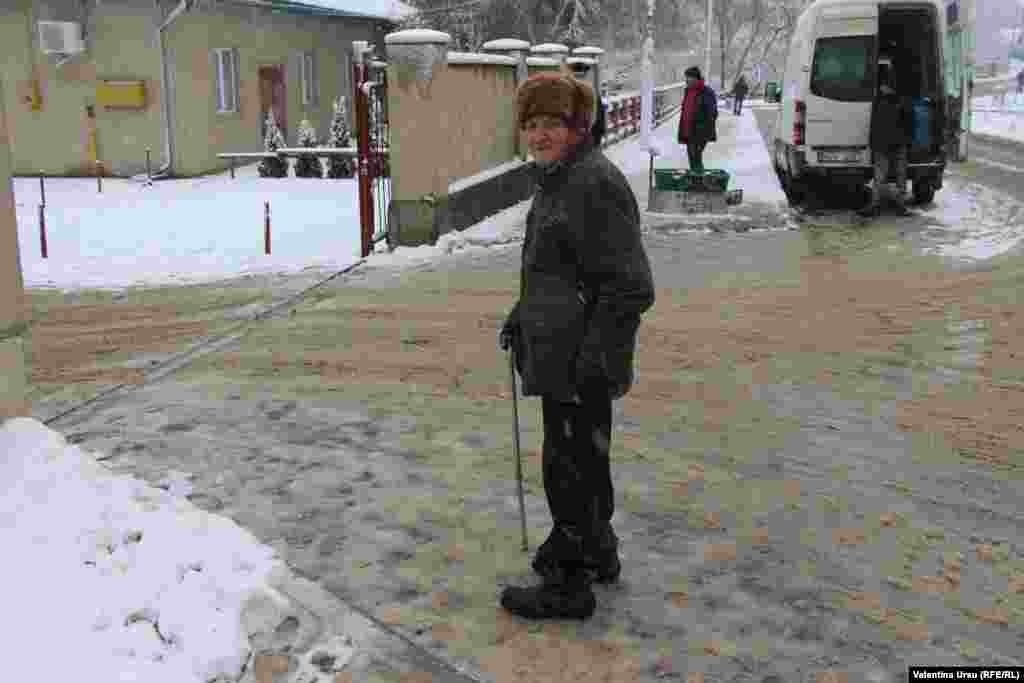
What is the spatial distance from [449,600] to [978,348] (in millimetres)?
5305

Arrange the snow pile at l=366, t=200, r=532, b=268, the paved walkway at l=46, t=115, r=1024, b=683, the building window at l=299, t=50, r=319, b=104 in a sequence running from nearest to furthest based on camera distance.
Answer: the paved walkway at l=46, t=115, r=1024, b=683 < the snow pile at l=366, t=200, r=532, b=268 < the building window at l=299, t=50, r=319, b=104

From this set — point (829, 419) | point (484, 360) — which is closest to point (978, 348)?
point (829, 419)

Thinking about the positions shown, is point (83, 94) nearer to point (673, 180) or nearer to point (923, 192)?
point (673, 180)

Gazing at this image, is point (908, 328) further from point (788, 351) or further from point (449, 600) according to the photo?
point (449, 600)

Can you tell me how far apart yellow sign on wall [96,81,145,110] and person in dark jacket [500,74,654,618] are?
1919 centimetres

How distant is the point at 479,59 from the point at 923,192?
670cm

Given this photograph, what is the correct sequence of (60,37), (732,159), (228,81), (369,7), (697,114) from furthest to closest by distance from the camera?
(369,7) → (732,159) → (228,81) → (60,37) → (697,114)

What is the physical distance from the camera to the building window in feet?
86.0

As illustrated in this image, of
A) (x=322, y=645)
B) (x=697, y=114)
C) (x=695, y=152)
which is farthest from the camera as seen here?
(x=695, y=152)

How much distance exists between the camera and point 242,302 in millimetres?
9812

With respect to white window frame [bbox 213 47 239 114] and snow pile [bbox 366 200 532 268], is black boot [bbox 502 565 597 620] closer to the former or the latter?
snow pile [bbox 366 200 532 268]

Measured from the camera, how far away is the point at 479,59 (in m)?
14.2

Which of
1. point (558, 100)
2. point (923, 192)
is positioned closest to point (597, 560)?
point (558, 100)

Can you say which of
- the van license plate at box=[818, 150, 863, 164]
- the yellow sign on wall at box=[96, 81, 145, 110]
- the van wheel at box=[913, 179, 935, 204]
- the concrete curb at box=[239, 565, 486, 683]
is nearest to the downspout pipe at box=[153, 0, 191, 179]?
the yellow sign on wall at box=[96, 81, 145, 110]
